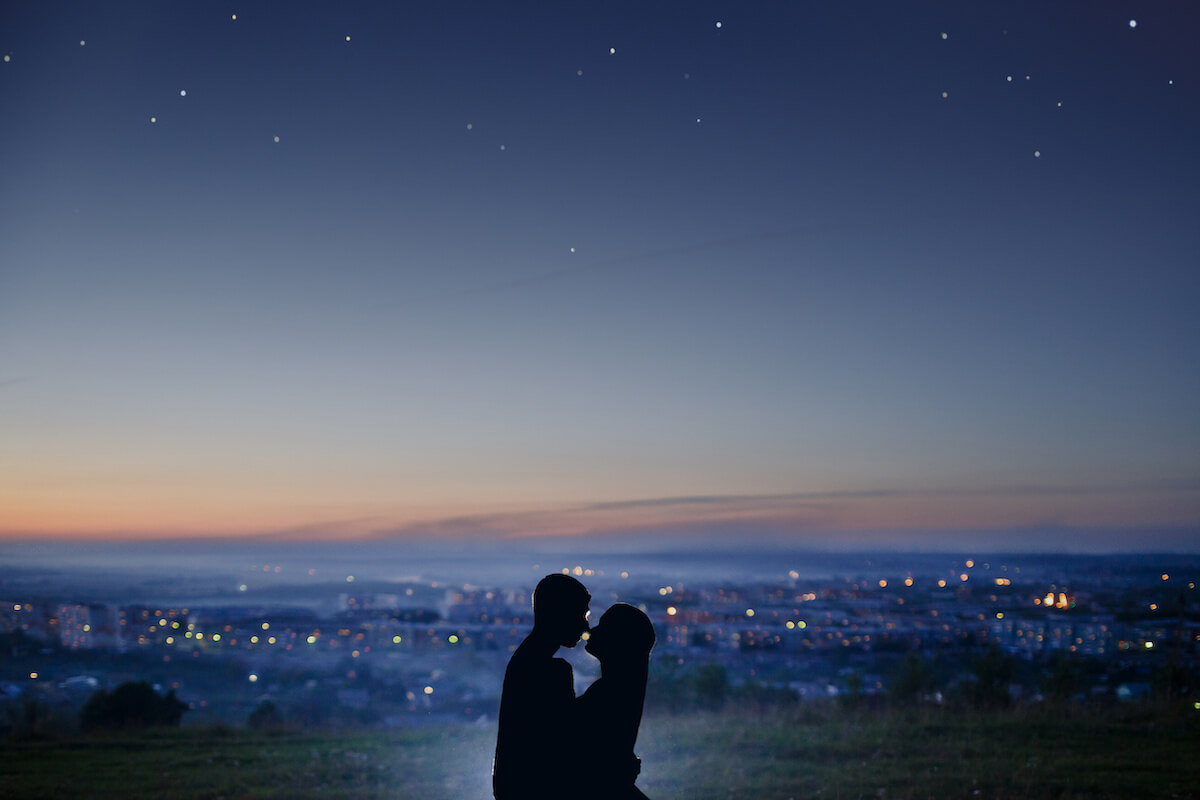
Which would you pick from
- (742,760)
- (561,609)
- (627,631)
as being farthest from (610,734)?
(742,760)

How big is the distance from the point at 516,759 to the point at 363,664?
19409 mm

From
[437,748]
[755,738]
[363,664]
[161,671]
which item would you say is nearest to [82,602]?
[161,671]

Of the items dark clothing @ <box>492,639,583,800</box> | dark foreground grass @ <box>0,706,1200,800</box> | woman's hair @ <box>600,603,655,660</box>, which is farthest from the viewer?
dark foreground grass @ <box>0,706,1200,800</box>

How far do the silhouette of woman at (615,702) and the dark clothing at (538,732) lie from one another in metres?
0.07

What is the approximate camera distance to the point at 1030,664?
18062mm

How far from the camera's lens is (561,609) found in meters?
3.32

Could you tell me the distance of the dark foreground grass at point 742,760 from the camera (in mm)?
10453

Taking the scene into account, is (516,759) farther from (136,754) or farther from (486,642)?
(486,642)

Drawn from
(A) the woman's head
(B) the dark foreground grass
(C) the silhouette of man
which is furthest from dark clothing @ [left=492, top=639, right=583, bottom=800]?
(B) the dark foreground grass

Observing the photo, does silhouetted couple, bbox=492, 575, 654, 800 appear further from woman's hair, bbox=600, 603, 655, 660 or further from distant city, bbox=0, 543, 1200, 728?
distant city, bbox=0, 543, 1200, 728

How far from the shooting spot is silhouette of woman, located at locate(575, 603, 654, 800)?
10.5 feet

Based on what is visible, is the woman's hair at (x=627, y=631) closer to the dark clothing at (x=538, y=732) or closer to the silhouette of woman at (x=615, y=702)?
the silhouette of woman at (x=615, y=702)

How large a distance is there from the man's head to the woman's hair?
0.10 m

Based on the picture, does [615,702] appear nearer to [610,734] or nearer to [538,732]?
[610,734]
